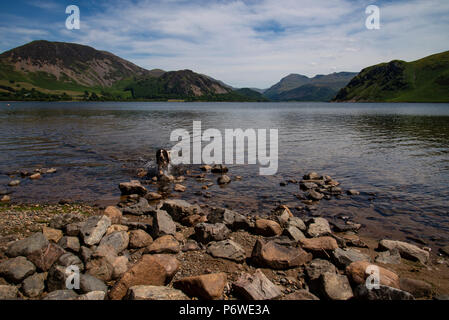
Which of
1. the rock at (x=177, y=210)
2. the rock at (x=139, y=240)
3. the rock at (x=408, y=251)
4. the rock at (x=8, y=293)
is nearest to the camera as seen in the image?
the rock at (x=8, y=293)

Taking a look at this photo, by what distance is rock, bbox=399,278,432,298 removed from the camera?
8.00 meters

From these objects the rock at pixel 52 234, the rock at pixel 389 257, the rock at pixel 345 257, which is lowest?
the rock at pixel 389 257

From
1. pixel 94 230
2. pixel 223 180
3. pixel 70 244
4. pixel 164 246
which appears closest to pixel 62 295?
pixel 70 244

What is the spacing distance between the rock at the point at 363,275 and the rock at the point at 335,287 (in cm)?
42

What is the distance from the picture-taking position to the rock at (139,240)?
10359 mm

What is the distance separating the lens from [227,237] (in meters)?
11.4

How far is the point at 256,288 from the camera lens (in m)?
7.56

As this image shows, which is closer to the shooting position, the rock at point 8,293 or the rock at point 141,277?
the rock at point 8,293

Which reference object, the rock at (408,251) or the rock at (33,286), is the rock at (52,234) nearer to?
the rock at (33,286)

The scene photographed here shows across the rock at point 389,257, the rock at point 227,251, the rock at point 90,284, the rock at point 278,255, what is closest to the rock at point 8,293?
the rock at point 90,284

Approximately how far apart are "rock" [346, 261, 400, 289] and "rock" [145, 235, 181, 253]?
19.8 ft

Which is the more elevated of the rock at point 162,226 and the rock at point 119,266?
the rock at point 162,226
